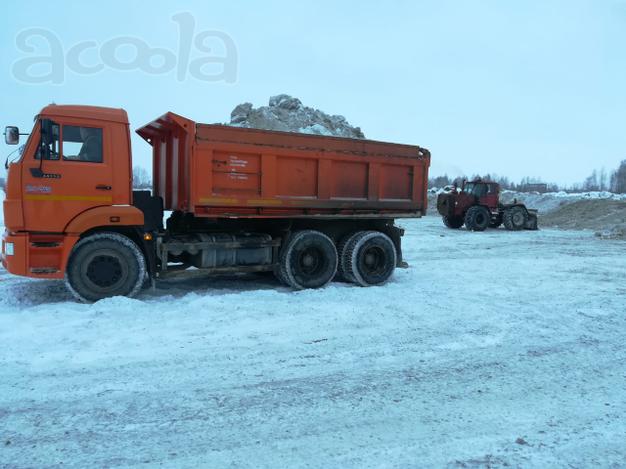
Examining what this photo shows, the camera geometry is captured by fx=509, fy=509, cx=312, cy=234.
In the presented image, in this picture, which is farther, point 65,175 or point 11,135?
point 65,175

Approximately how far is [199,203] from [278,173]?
1314 millimetres

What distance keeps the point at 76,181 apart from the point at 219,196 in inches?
74.5

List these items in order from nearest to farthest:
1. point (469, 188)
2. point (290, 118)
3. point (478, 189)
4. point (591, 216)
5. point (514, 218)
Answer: point (478, 189) < point (514, 218) < point (469, 188) < point (591, 216) < point (290, 118)

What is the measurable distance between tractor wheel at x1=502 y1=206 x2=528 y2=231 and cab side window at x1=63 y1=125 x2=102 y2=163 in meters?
20.9

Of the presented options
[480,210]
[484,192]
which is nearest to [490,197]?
[484,192]

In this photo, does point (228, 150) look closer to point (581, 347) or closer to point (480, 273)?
point (581, 347)

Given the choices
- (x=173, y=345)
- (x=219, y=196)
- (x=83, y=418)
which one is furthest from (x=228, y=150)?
(x=83, y=418)

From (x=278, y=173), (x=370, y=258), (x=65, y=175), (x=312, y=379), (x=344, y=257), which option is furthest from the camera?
(x=370, y=258)

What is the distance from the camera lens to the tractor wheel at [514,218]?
23.9m

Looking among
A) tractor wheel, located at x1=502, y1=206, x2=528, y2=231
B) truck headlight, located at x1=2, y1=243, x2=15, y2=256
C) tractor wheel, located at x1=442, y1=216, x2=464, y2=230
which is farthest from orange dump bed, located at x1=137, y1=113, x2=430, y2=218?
tractor wheel, located at x1=502, y1=206, x2=528, y2=231

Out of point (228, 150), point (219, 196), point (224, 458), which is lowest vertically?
point (224, 458)

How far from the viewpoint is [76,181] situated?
6.66m

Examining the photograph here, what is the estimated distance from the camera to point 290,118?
45.7 metres

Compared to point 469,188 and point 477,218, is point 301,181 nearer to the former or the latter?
point 477,218
